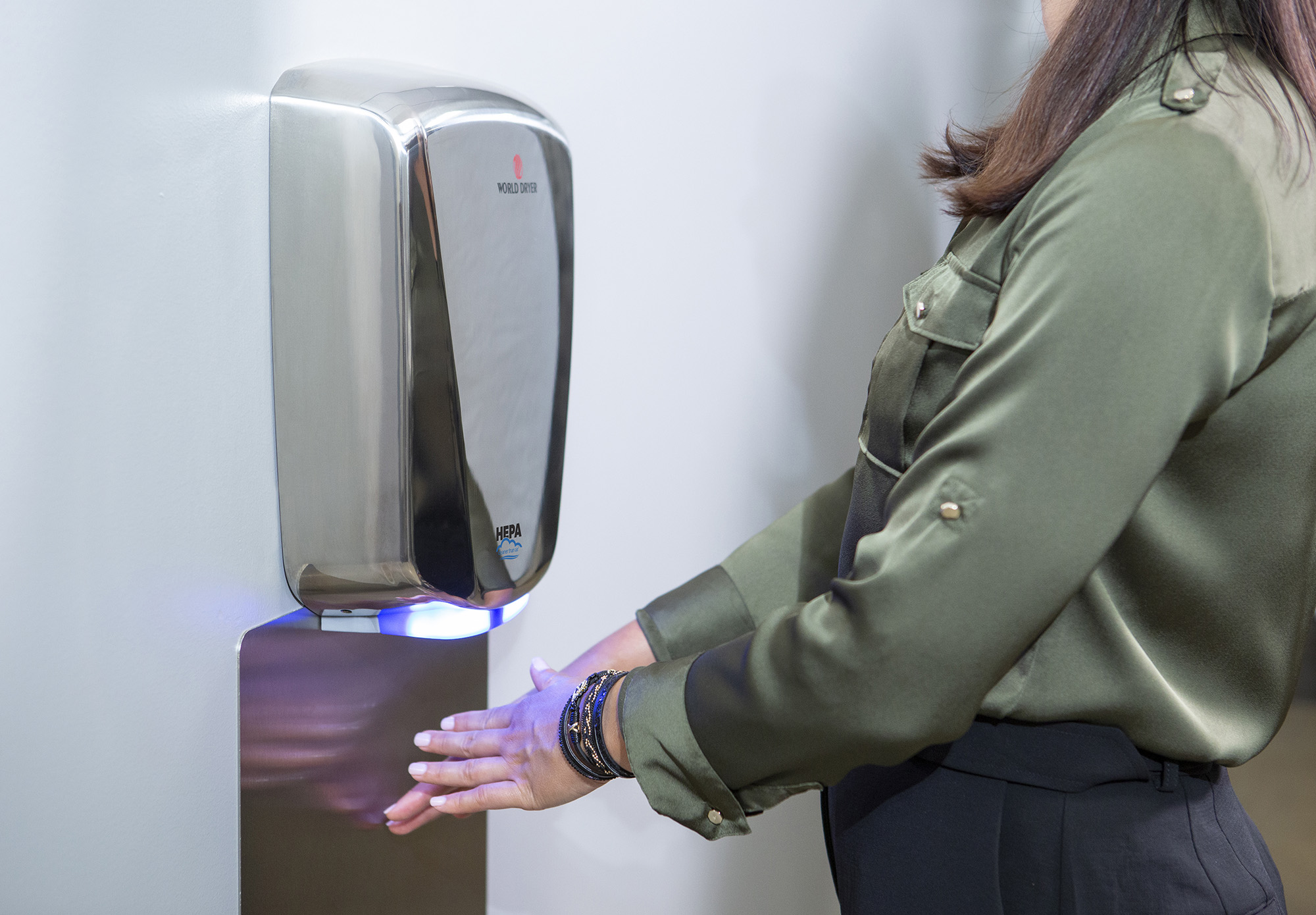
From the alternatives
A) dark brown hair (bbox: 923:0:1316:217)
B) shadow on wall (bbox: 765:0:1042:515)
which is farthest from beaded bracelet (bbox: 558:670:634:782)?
shadow on wall (bbox: 765:0:1042:515)

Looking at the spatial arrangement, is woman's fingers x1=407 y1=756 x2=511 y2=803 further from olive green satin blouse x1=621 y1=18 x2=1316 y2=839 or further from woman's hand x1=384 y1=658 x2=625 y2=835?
olive green satin blouse x1=621 y1=18 x2=1316 y2=839

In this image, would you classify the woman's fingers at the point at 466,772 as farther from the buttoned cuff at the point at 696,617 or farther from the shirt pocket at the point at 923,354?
the shirt pocket at the point at 923,354

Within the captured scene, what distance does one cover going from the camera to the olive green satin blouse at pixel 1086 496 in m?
A: 0.52

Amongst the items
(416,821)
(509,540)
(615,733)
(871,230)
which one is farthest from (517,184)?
(871,230)

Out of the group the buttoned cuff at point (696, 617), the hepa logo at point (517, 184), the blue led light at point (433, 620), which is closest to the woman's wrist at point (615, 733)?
the blue led light at point (433, 620)

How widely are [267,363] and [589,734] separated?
31cm

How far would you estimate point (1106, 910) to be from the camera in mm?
677

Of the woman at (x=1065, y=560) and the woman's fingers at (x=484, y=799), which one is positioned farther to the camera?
the woman's fingers at (x=484, y=799)

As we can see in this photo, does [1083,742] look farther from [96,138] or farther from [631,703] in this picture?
[96,138]

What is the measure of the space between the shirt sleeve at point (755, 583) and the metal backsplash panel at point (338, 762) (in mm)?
171

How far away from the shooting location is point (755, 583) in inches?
36.9

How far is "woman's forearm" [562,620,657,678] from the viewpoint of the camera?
2.81 ft

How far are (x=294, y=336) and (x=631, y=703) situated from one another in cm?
31

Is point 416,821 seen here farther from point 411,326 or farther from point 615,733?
point 411,326
